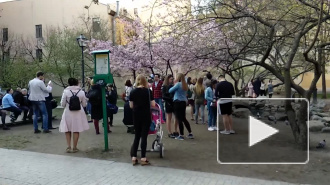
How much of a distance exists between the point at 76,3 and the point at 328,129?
104 ft

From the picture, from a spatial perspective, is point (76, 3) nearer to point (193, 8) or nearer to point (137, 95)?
point (193, 8)

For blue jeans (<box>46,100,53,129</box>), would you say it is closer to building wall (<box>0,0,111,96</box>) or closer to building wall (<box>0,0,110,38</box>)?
building wall (<box>0,0,111,96</box>)

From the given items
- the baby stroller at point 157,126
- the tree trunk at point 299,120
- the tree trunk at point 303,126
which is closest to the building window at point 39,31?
the baby stroller at point 157,126

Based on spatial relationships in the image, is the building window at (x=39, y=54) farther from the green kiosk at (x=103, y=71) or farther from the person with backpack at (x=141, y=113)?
the person with backpack at (x=141, y=113)

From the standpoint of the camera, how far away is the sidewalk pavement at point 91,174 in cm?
506

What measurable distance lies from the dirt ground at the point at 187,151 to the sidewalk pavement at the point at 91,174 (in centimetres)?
39

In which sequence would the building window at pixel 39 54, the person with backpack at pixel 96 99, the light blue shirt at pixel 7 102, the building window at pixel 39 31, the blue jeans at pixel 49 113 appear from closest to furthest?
1. the person with backpack at pixel 96 99
2. the blue jeans at pixel 49 113
3. the light blue shirt at pixel 7 102
4. the building window at pixel 39 54
5. the building window at pixel 39 31

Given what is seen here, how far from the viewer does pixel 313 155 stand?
21.7 feet

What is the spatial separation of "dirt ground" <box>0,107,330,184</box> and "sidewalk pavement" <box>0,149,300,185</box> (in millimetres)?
395

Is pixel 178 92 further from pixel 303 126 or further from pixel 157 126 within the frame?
pixel 303 126

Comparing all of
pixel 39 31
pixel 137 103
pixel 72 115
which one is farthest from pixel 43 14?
pixel 137 103

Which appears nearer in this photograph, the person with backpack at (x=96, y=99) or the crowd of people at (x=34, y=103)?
the person with backpack at (x=96, y=99)

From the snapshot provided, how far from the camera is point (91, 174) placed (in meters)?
5.48

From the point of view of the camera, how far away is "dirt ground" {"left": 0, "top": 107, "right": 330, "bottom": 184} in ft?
18.1
